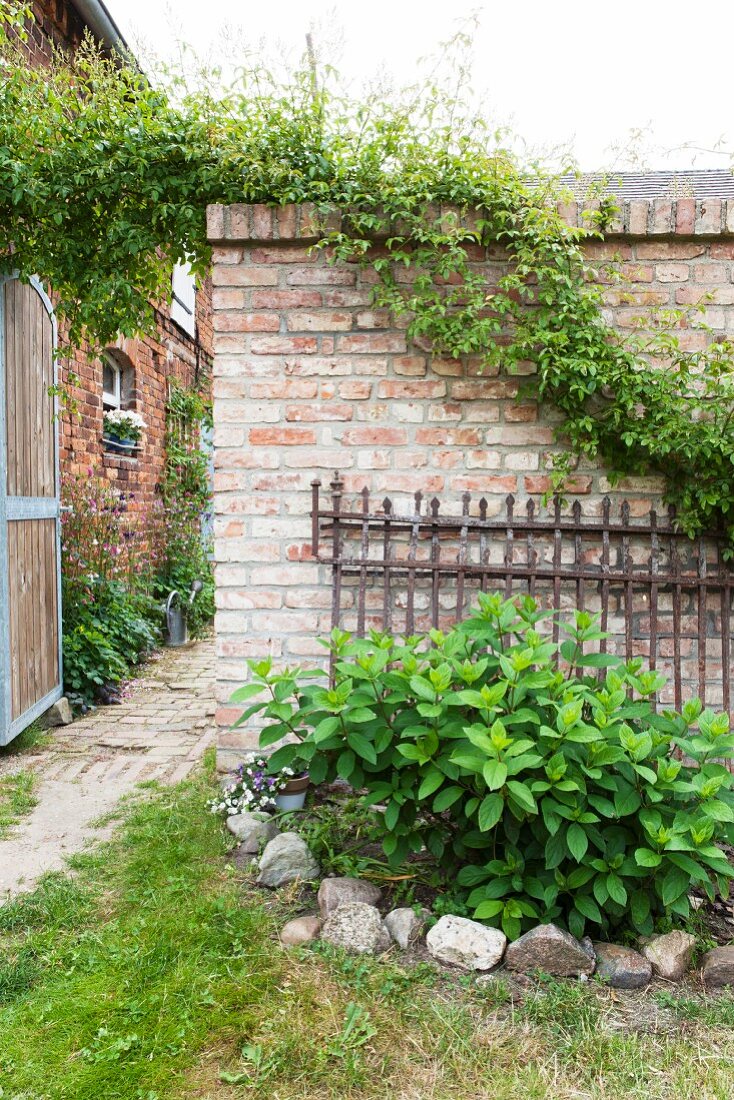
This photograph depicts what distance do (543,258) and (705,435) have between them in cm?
102

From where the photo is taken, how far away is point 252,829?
124 inches

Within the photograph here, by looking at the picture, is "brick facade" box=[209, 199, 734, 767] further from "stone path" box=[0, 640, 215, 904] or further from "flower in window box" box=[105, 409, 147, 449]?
"flower in window box" box=[105, 409, 147, 449]

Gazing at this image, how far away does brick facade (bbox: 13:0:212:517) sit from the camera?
564cm

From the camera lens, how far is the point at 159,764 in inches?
169

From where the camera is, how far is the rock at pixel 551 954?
2268 millimetres

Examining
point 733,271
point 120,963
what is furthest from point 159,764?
point 733,271

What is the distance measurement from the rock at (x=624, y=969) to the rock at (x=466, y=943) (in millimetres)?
281

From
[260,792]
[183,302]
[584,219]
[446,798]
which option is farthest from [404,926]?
[183,302]

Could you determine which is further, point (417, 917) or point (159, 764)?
point (159, 764)

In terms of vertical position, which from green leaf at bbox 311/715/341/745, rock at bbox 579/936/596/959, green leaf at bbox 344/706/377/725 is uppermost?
green leaf at bbox 344/706/377/725

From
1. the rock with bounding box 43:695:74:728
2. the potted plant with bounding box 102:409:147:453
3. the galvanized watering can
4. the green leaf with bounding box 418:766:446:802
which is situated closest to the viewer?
the green leaf with bounding box 418:766:446:802

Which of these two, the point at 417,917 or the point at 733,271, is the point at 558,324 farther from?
the point at 417,917

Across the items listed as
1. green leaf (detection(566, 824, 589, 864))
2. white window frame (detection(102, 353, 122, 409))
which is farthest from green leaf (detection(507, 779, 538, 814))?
white window frame (detection(102, 353, 122, 409))

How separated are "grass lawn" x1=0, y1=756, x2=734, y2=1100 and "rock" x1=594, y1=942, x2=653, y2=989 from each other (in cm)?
5
